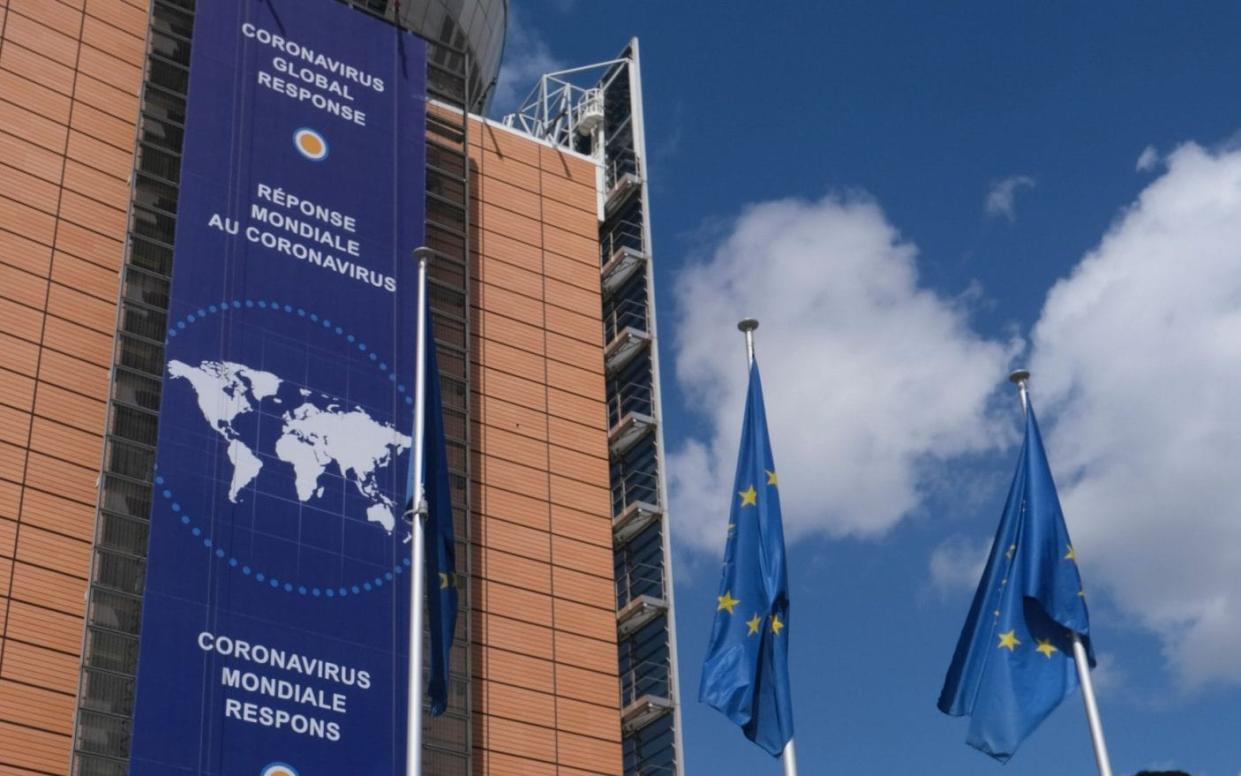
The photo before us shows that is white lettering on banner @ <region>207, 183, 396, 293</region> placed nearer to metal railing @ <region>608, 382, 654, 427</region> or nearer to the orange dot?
the orange dot

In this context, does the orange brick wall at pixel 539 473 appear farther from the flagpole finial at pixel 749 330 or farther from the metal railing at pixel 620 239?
the flagpole finial at pixel 749 330

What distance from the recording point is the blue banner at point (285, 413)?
3953 centimetres

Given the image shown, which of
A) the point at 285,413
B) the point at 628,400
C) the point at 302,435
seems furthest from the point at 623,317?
the point at 285,413

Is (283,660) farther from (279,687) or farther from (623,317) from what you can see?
(623,317)

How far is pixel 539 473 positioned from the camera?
51094 mm

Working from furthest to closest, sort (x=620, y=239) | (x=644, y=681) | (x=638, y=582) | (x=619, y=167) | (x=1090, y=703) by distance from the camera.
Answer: (x=619, y=167) → (x=620, y=239) → (x=638, y=582) → (x=644, y=681) → (x=1090, y=703)

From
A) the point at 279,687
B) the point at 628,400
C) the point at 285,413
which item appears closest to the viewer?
the point at 279,687

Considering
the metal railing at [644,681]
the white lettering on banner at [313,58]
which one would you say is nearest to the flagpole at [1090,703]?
the metal railing at [644,681]

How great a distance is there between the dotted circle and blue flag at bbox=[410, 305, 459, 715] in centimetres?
1483

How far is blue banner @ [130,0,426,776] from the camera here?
39531 millimetres

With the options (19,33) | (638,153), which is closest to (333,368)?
(19,33)

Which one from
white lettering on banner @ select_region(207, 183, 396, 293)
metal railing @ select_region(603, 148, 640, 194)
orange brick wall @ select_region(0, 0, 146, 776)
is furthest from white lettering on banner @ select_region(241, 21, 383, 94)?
metal railing @ select_region(603, 148, 640, 194)

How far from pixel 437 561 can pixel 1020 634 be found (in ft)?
29.3

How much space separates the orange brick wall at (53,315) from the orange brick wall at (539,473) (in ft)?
37.0
